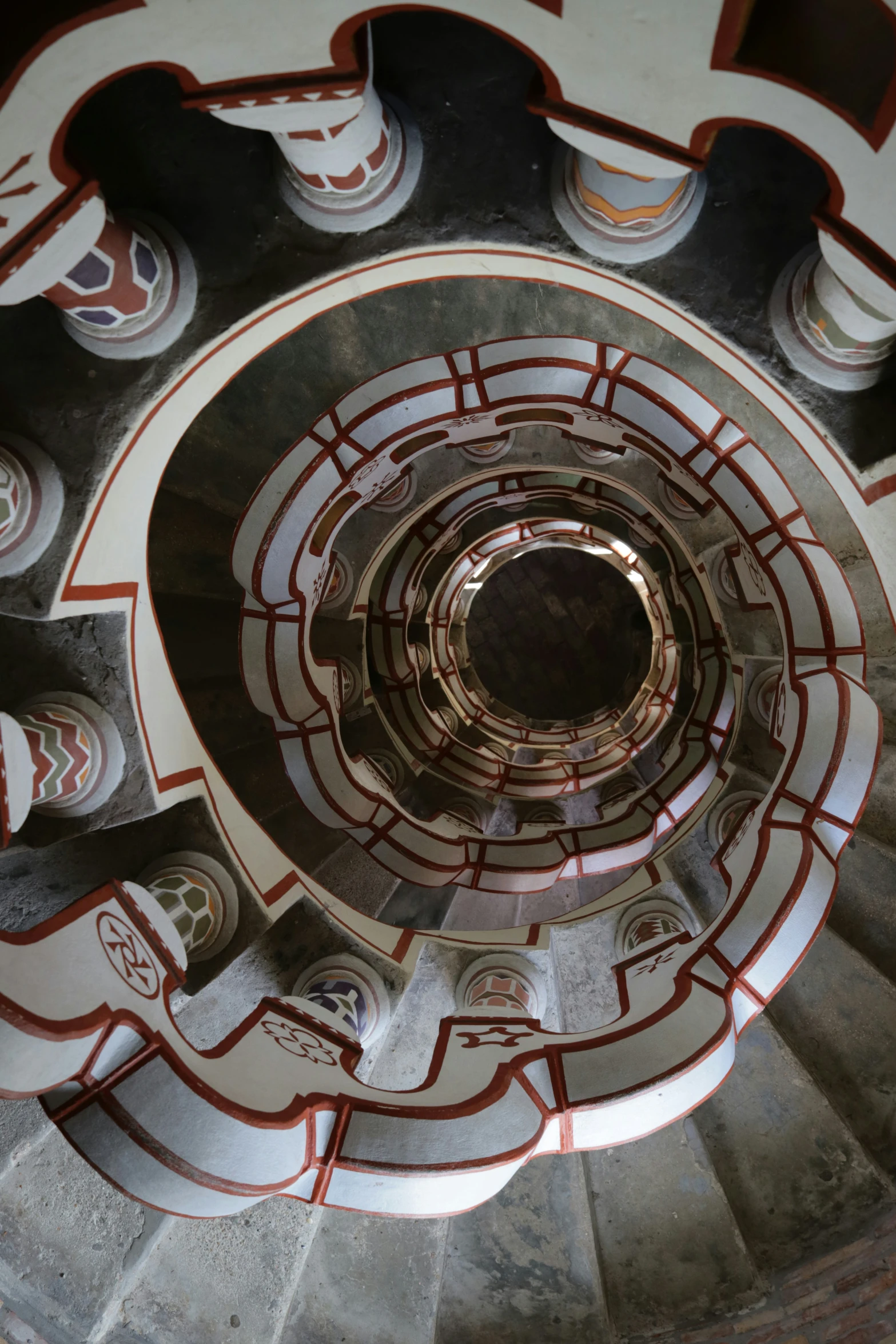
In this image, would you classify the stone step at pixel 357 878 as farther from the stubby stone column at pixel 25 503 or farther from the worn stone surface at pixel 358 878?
the stubby stone column at pixel 25 503

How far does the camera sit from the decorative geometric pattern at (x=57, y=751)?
9.75 ft

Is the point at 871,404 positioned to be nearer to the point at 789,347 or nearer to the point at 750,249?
the point at 789,347

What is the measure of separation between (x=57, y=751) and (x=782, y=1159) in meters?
4.64

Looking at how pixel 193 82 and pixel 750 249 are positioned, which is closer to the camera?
pixel 193 82

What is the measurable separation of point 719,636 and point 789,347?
16.9 ft

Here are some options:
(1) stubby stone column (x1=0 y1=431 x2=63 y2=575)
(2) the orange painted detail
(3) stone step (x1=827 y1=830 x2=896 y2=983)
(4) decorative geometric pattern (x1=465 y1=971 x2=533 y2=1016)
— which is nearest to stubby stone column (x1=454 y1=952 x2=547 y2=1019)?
(4) decorative geometric pattern (x1=465 y1=971 x2=533 y2=1016)

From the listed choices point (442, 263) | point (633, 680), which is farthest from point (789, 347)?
point (633, 680)

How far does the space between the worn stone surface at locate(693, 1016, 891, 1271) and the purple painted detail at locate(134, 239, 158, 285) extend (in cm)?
510

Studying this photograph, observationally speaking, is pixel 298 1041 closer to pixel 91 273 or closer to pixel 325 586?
pixel 91 273

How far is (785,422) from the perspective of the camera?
3496mm

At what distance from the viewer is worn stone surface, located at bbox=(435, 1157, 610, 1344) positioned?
4129 millimetres

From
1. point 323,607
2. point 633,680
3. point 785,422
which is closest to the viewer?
point 785,422

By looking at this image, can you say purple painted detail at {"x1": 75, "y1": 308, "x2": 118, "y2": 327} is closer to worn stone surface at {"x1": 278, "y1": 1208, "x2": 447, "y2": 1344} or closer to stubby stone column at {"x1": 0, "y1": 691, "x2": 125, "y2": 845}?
stubby stone column at {"x1": 0, "y1": 691, "x2": 125, "y2": 845}

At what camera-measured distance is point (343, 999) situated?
4219 millimetres
